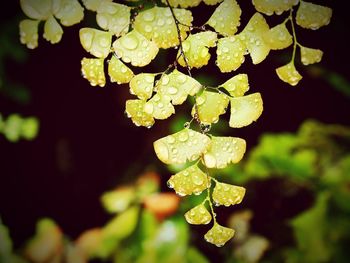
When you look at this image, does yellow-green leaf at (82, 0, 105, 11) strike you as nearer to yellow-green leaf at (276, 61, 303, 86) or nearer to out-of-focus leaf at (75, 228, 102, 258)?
yellow-green leaf at (276, 61, 303, 86)

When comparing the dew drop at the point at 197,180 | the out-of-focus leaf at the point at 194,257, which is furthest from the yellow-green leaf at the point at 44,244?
the dew drop at the point at 197,180

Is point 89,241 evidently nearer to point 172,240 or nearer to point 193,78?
point 172,240

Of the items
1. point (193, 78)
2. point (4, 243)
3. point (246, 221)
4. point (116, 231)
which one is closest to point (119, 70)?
point (193, 78)

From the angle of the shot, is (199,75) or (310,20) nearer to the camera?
(310,20)

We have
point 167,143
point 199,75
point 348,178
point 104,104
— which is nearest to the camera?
point 167,143

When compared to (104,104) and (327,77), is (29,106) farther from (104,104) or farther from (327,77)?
(327,77)

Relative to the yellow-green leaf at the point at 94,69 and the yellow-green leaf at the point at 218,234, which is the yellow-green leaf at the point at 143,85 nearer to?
the yellow-green leaf at the point at 94,69

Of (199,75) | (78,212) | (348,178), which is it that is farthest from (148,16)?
(78,212)
